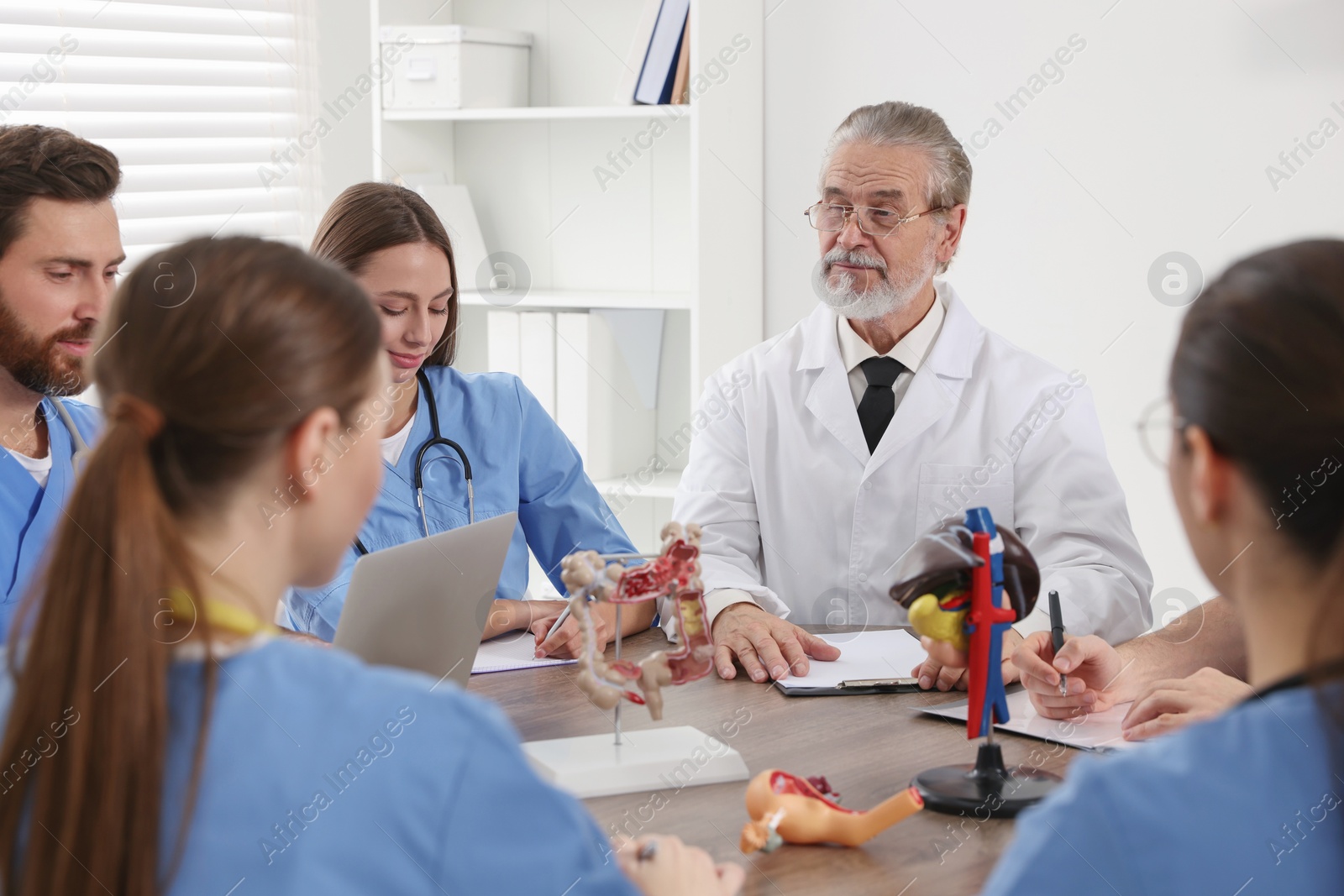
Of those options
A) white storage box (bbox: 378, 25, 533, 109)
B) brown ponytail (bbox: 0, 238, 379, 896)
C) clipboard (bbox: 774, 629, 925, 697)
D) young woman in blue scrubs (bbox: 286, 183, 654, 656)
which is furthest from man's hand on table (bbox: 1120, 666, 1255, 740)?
white storage box (bbox: 378, 25, 533, 109)

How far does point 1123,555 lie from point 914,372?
533 mm

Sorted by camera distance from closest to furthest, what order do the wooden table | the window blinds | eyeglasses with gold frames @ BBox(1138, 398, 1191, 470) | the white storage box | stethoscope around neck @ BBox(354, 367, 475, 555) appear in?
eyeglasses with gold frames @ BBox(1138, 398, 1191, 470)
the wooden table
stethoscope around neck @ BBox(354, 367, 475, 555)
the window blinds
the white storage box

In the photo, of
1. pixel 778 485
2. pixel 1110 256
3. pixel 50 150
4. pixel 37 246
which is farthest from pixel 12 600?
pixel 1110 256

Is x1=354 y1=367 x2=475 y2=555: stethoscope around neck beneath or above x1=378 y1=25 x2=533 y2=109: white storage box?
beneath

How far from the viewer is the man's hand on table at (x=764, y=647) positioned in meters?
1.74

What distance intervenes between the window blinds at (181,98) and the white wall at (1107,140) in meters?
1.30

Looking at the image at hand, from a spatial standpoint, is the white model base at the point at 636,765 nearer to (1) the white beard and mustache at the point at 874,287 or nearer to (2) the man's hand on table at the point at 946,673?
(2) the man's hand on table at the point at 946,673

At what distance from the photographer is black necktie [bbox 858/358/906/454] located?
2.38 meters

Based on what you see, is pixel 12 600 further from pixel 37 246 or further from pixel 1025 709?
pixel 1025 709

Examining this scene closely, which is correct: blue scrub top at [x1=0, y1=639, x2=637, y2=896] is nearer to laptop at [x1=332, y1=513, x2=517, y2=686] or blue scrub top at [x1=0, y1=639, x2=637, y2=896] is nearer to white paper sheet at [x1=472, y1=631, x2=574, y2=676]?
laptop at [x1=332, y1=513, x2=517, y2=686]

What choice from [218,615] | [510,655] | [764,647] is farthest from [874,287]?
[218,615]

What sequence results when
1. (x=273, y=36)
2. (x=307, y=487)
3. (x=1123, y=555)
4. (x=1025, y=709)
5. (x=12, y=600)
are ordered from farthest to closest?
(x=273, y=36)
(x=1123, y=555)
(x=12, y=600)
(x=1025, y=709)
(x=307, y=487)

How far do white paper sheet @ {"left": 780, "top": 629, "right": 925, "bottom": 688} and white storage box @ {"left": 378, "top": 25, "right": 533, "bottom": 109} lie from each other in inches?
77.1

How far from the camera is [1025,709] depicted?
5.26 ft
